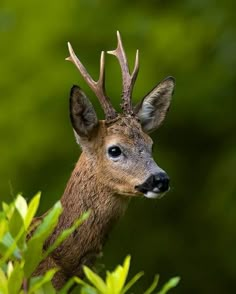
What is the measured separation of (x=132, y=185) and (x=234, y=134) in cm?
813

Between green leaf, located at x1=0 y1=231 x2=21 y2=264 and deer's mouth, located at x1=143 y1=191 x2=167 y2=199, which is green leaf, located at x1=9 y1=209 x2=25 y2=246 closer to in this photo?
green leaf, located at x1=0 y1=231 x2=21 y2=264

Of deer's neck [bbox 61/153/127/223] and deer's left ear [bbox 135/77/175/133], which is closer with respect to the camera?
deer's neck [bbox 61/153/127/223]

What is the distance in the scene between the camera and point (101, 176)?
628cm

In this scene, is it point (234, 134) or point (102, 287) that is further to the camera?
point (234, 134)

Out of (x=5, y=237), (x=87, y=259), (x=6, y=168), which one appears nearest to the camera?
(x=5, y=237)

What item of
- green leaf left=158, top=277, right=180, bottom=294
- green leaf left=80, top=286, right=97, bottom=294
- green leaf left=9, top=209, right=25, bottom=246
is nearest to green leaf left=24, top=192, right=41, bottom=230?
green leaf left=9, top=209, right=25, bottom=246

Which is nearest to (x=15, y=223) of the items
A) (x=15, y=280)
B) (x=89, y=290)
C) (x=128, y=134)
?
(x=15, y=280)

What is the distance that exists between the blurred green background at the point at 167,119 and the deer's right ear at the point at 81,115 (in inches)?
238

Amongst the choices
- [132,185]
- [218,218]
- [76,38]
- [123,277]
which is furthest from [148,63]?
[123,277]

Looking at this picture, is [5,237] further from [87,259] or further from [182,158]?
[182,158]

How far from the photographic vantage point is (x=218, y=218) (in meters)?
14.1

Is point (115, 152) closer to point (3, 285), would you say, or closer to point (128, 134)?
point (128, 134)

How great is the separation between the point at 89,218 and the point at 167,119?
7.71 m

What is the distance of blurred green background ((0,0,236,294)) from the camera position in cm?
1330
